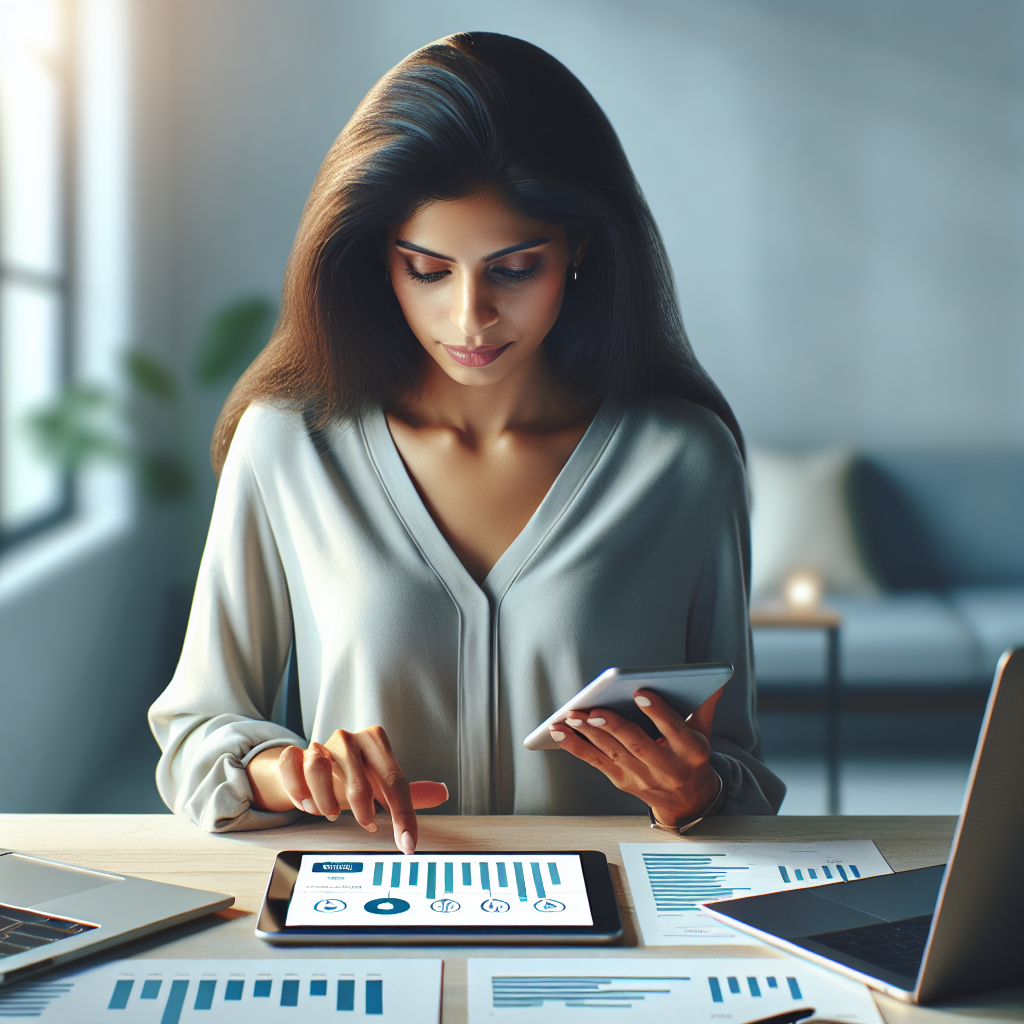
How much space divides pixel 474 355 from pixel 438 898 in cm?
55

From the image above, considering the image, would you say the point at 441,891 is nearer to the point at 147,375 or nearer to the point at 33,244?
the point at 33,244

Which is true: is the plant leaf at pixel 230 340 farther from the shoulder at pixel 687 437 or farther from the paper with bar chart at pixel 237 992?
the paper with bar chart at pixel 237 992

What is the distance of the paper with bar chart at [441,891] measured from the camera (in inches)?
31.8

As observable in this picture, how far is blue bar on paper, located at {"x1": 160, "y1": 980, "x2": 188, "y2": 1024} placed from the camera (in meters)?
0.68

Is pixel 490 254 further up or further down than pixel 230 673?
further up

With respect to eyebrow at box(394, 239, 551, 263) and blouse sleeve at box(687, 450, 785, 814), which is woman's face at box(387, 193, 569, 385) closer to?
eyebrow at box(394, 239, 551, 263)

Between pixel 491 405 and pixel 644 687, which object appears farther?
pixel 491 405

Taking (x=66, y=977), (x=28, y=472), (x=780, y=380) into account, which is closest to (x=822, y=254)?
(x=780, y=380)

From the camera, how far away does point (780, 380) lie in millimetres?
4223

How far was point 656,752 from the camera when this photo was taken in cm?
96

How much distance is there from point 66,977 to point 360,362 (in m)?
0.75

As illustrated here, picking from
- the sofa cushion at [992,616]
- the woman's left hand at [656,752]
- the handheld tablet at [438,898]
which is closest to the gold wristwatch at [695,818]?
the woman's left hand at [656,752]

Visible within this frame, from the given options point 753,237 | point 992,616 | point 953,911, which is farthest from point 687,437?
point 753,237

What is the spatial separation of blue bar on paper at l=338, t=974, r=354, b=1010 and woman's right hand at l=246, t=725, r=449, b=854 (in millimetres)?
180
